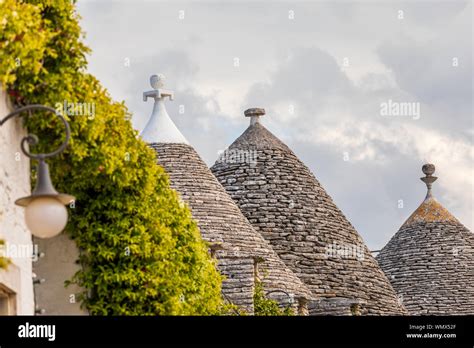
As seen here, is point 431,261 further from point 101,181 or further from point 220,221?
point 101,181

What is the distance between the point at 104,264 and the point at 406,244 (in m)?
23.5

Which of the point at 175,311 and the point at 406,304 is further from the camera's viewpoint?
the point at 406,304

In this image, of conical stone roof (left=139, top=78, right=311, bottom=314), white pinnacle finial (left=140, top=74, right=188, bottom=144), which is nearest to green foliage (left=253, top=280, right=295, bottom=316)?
conical stone roof (left=139, top=78, right=311, bottom=314)

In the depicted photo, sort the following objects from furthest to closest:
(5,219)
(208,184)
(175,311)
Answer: (208,184) < (175,311) < (5,219)

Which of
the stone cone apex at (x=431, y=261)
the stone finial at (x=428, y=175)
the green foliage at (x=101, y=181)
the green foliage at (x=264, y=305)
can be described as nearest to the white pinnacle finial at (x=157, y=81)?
the green foliage at (x=264, y=305)

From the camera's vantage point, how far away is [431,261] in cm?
3709

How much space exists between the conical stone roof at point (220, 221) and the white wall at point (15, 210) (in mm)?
10481

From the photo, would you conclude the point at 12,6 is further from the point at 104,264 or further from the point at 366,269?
the point at 366,269

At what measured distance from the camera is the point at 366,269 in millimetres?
31391

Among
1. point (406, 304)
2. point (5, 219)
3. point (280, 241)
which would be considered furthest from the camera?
point (406, 304)

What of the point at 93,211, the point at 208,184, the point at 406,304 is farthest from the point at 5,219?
the point at 406,304

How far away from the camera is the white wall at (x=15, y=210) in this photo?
41.1 feet

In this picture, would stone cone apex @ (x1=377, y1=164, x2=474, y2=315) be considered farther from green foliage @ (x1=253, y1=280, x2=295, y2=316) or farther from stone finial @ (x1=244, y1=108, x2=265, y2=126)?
green foliage @ (x1=253, y1=280, x2=295, y2=316)
